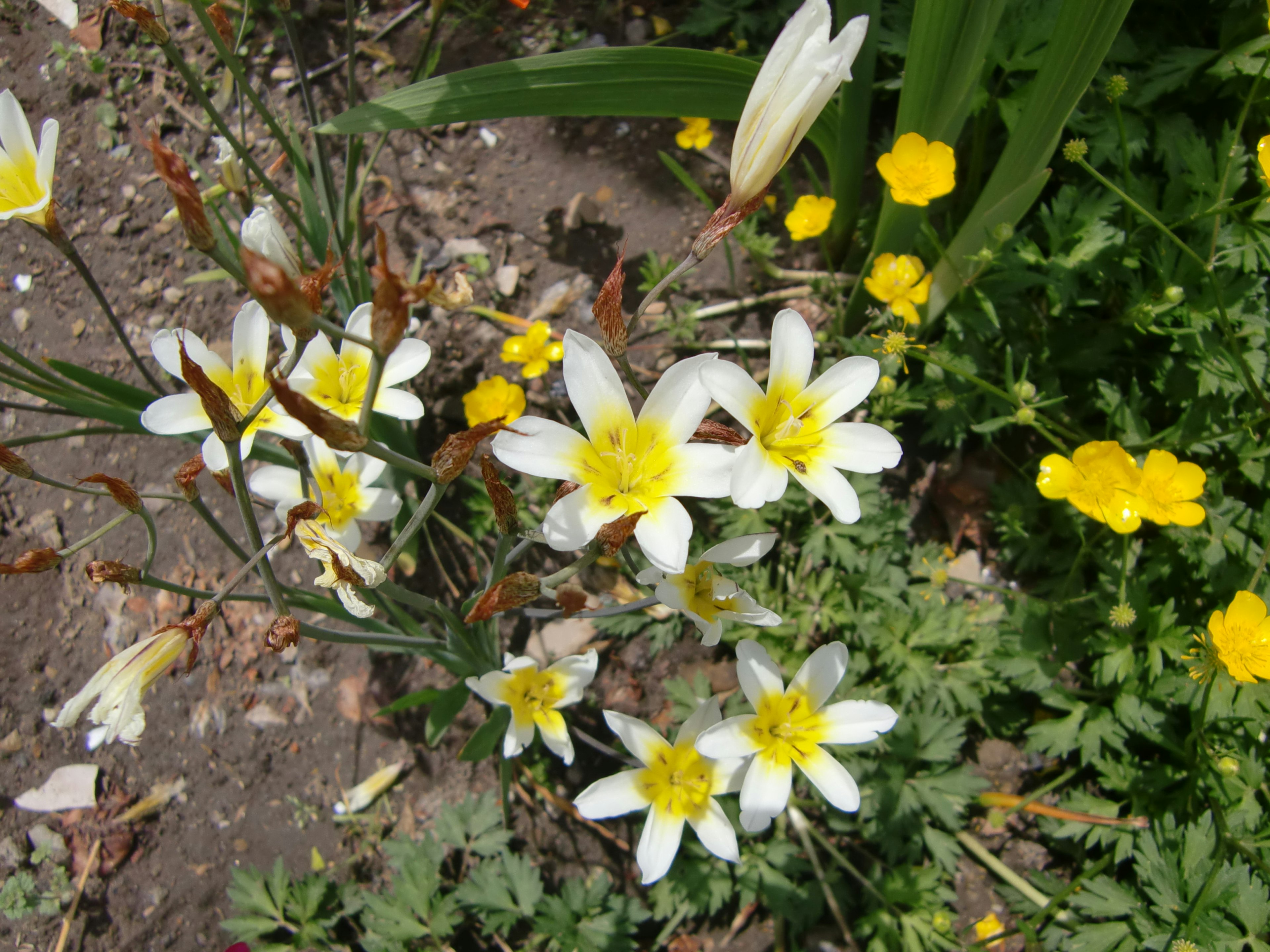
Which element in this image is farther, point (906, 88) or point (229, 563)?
point (229, 563)

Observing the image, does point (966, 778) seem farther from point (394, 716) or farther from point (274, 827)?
point (274, 827)

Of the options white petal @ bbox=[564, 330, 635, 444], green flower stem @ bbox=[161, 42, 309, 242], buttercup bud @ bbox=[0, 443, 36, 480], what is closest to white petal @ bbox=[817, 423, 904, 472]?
white petal @ bbox=[564, 330, 635, 444]

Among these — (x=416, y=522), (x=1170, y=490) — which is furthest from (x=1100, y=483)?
(x=416, y=522)

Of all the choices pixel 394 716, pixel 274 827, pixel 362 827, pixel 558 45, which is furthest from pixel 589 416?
pixel 558 45

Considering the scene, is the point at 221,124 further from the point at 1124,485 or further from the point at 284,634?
the point at 1124,485

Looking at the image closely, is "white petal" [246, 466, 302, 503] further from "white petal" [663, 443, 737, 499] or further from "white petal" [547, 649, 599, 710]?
"white petal" [663, 443, 737, 499]

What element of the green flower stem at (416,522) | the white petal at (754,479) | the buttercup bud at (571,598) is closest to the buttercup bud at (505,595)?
the buttercup bud at (571,598)

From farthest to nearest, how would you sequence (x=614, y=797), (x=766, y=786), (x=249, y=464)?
1. (x=249, y=464)
2. (x=614, y=797)
3. (x=766, y=786)
